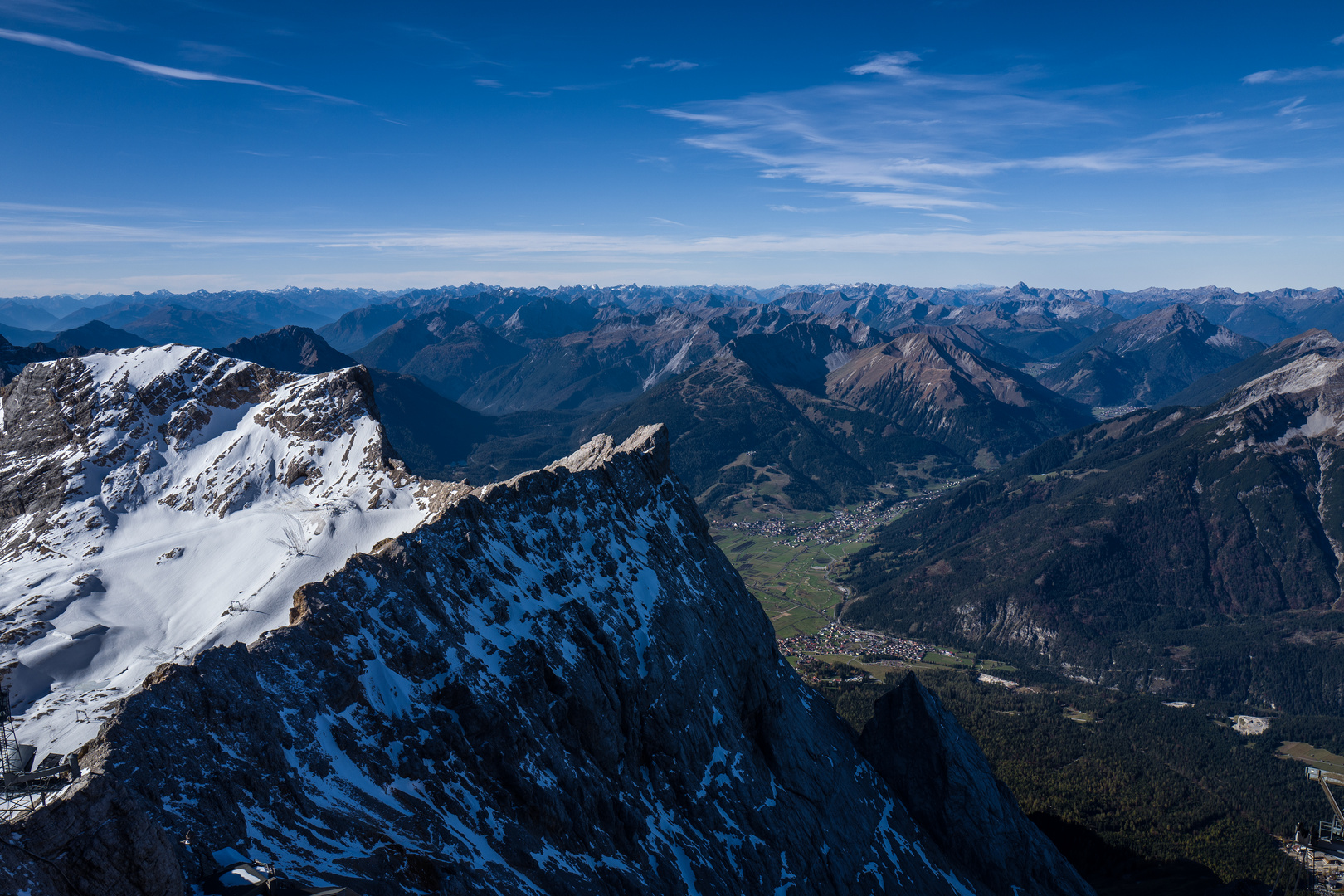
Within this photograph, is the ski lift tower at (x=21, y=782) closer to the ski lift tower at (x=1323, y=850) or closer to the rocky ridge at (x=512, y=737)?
the rocky ridge at (x=512, y=737)

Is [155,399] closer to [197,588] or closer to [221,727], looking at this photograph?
[197,588]

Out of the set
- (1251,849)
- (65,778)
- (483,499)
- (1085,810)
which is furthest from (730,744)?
(1251,849)

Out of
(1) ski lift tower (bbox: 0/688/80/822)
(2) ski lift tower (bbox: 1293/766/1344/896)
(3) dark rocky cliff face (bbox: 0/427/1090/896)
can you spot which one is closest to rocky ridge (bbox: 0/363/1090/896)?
(3) dark rocky cliff face (bbox: 0/427/1090/896)

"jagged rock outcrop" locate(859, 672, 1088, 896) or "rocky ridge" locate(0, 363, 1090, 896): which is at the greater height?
"rocky ridge" locate(0, 363, 1090, 896)

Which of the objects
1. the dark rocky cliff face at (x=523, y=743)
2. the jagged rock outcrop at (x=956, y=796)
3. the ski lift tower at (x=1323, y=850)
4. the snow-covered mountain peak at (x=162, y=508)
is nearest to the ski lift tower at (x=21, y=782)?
the dark rocky cliff face at (x=523, y=743)

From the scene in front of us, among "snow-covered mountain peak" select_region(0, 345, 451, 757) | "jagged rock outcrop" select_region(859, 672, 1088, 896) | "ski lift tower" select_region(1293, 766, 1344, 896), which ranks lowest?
"jagged rock outcrop" select_region(859, 672, 1088, 896)

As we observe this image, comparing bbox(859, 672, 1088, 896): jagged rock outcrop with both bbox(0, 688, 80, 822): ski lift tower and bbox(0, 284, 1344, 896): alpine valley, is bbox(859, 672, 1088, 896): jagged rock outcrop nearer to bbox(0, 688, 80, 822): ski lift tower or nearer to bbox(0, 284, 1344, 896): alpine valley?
bbox(0, 284, 1344, 896): alpine valley
